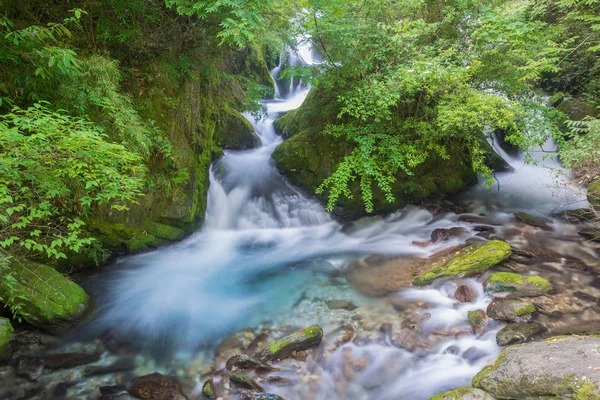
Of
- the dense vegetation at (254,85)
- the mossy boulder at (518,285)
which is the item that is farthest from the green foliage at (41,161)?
the mossy boulder at (518,285)

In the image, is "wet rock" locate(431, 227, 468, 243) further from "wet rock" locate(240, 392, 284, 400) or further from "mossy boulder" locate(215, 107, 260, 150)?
"mossy boulder" locate(215, 107, 260, 150)

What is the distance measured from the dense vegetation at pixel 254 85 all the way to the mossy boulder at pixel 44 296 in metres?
0.24

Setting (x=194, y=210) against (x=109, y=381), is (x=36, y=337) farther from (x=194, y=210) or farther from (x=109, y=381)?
(x=194, y=210)

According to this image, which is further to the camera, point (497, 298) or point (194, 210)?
point (194, 210)

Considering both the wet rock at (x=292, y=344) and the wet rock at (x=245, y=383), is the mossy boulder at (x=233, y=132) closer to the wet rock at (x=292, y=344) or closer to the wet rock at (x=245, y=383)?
the wet rock at (x=292, y=344)

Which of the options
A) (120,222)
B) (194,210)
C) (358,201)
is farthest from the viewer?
(358,201)

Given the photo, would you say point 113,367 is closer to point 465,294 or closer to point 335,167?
point 465,294

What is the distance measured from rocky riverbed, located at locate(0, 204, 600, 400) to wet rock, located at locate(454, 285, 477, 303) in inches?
0.6

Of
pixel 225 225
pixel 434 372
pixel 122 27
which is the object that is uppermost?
pixel 122 27

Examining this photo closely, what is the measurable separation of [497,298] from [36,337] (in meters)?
6.06

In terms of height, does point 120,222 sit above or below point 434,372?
above

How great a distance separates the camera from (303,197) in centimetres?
844

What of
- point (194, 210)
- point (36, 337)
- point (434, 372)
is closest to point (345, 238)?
point (194, 210)

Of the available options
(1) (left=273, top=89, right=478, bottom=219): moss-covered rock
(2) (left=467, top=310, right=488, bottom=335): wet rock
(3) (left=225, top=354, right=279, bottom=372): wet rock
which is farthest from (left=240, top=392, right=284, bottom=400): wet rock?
(1) (left=273, top=89, right=478, bottom=219): moss-covered rock
